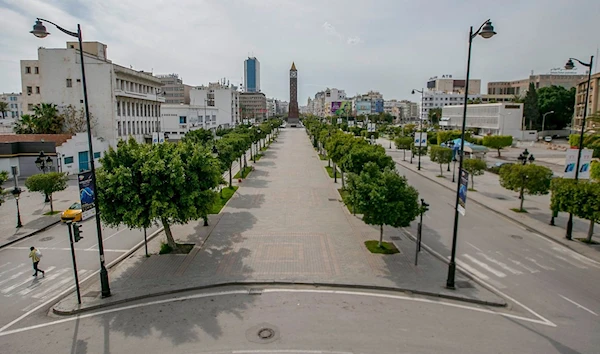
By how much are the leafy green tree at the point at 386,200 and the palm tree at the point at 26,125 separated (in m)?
44.6

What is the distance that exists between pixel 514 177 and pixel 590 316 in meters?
14.5

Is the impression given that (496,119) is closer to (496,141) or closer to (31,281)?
(496,141)

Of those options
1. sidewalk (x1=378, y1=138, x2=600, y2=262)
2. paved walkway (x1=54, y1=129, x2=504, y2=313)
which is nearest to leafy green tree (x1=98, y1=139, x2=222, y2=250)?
paved walkway (x1=54, y1=129, x2=504, y2=313)

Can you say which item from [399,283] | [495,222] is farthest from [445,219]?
[399,283]

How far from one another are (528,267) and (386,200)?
691cm

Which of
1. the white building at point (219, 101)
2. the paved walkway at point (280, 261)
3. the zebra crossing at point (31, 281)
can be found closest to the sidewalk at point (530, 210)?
the paved walkway at point (280, 261)

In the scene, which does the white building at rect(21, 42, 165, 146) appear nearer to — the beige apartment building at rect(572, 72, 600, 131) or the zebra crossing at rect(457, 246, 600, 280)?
the zebra crossing at rect(457, 246, 600, 280)

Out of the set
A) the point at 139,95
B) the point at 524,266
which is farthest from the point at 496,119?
the point at 524,266

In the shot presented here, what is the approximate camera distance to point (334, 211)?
26.8 m

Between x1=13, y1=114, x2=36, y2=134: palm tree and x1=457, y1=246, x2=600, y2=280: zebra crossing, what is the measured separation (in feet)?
161

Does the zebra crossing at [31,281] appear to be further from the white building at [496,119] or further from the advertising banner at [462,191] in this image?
the white building at [496,119]

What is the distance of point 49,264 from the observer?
18062mm

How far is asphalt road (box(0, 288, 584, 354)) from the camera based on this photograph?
10992 millimetres

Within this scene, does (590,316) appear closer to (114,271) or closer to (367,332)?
(367,332)
